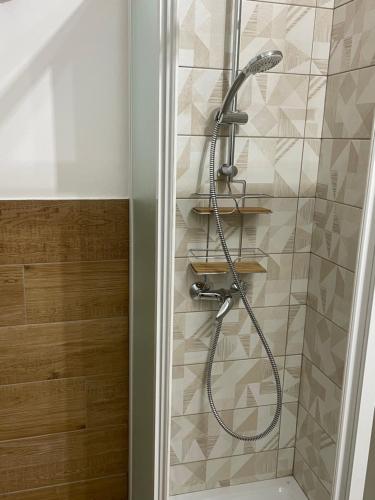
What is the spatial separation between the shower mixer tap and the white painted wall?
42 cm

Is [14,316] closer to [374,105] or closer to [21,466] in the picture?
[21,466]

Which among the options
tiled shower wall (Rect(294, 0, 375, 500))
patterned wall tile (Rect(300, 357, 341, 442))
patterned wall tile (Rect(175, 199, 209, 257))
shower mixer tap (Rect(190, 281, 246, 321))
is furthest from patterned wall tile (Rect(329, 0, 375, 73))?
patterned wall tile (Rect(300, 357, 341, 442))

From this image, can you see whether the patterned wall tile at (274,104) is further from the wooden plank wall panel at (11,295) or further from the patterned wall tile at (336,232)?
the wooden plank wall panel at (11,295)

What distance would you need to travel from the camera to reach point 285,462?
169 centimetres

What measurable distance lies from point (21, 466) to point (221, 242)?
0.99 m

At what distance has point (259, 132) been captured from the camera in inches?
55.6

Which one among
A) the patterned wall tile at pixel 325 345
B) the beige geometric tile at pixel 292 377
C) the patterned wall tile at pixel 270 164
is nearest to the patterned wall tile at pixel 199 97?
the patterned wall tile at pixel 270 164

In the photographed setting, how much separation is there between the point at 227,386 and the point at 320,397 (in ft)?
1.00

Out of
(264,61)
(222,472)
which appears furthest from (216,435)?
(264,61)

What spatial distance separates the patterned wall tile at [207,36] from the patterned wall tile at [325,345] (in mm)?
816

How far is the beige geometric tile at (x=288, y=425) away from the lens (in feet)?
5.39

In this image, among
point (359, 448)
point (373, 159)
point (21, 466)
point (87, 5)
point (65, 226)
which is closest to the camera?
point (373, 159)

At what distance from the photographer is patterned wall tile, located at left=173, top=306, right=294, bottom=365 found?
1.50m

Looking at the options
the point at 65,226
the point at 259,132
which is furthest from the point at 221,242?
the point at 65,226
